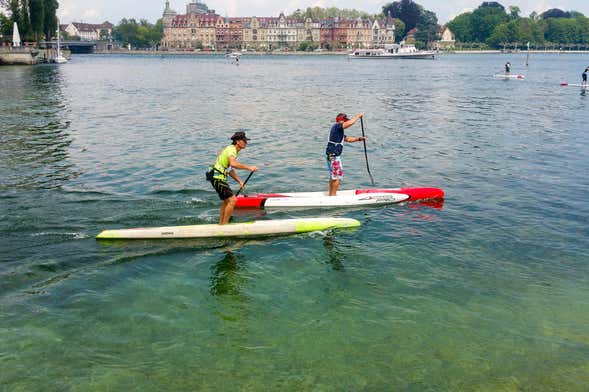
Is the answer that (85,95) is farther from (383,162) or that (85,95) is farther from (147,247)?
(147,247)

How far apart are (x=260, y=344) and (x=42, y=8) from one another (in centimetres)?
12556

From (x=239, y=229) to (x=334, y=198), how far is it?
162 inches

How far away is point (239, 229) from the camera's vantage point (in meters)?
14.1

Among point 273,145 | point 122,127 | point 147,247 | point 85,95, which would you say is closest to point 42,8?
point 85,95

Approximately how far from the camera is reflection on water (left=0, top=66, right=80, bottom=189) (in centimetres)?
2025

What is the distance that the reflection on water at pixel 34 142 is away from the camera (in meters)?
20.2

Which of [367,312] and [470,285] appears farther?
[470,285]

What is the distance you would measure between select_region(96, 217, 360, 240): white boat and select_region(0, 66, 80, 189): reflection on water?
22.9 feet

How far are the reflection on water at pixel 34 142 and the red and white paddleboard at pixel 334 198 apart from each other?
7786 mm

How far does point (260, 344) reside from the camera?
30.3ft

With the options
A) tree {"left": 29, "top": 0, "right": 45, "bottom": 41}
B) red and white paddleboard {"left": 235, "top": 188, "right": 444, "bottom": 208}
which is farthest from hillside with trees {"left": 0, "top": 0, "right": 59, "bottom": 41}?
red and white paddleboard {"left": 235, "top": 188, "right": 444, "bottom": 208}

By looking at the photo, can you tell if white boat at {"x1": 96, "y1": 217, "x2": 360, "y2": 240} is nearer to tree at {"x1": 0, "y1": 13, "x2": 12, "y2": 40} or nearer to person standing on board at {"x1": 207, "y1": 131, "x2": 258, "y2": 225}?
person standing on board at {"x1": 207, "y1": 131, "x2": 258, "y2": 225}

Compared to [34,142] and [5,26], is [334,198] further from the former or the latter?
[5,26]

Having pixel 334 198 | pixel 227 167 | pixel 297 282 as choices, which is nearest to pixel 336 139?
pixel 334 198
